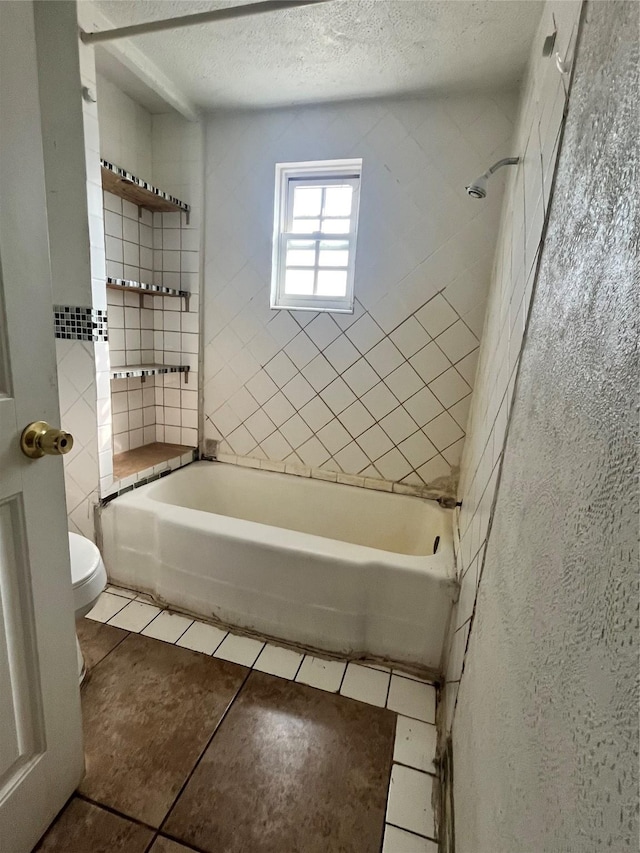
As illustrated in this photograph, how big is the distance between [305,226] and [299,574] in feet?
5.92

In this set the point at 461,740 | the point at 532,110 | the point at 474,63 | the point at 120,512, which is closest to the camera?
the point at 461,740

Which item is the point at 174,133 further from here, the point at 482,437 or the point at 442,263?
the point at 482,437

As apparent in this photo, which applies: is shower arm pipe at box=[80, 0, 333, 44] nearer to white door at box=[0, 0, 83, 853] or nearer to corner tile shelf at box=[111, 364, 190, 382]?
white door at box=[0, 0, 83, 853]

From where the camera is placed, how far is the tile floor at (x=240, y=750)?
3.35 feet

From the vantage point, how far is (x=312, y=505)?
229 centimetres

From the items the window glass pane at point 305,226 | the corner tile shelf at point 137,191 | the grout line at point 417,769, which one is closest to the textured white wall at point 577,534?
the grout line at point 417,769

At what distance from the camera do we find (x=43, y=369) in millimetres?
830

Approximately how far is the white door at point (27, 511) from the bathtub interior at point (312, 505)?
119 centimetres

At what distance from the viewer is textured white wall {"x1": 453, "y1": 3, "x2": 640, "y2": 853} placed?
36 centimetres

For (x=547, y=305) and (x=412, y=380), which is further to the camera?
(x=412, y=380)

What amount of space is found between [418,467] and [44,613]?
1734 mm

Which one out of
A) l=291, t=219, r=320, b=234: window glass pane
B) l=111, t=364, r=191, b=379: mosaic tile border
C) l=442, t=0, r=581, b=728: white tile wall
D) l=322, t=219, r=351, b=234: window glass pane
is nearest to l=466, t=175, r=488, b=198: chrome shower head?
l=442, t=0, r=581, b=728: white tile wall

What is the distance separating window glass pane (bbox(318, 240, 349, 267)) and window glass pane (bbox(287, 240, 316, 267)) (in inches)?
1.9

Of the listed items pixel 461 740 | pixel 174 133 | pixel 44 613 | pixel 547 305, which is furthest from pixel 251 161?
pixel 461 740
